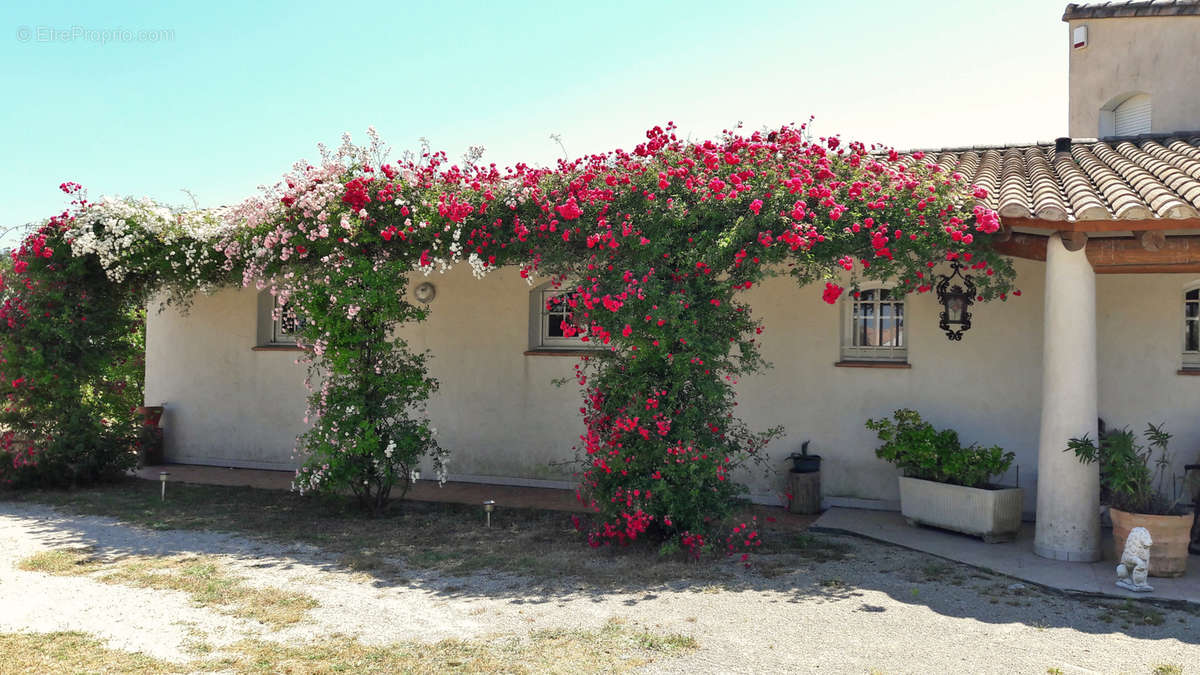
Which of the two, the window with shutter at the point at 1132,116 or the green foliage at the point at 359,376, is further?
the window with shutter at the point at 1132,116

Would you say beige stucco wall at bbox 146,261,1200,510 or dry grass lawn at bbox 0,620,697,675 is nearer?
dry grass lawn at bbox 0,620,697,675

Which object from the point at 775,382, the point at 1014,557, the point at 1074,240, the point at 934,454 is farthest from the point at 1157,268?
the point at 775,382

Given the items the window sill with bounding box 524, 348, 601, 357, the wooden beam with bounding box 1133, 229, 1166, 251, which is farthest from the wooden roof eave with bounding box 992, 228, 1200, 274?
the window sill with bounding box 524, 348, 601, 357

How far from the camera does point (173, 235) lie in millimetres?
8773

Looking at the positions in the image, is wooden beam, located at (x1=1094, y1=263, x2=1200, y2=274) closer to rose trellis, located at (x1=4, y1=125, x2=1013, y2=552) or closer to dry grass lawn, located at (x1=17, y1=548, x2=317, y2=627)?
rose trellis, located at (x1=4, y1=125, x2=1013, y2=552)

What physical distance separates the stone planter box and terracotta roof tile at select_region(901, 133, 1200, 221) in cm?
246

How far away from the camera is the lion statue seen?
5.58m

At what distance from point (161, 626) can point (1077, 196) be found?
23.7ft

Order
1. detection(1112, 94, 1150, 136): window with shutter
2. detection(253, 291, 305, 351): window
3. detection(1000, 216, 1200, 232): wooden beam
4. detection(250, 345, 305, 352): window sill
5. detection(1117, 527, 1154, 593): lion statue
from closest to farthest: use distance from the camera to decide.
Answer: detection(1117, 527, 1154, 593): lion statue → detection(1000, 216, 1200, 232): wooden beam → detection(250, 345, 305, 352): window sill → detection(253, 291, 305, 351): window → detection(1112, 94, 1150, 136): window with shutter

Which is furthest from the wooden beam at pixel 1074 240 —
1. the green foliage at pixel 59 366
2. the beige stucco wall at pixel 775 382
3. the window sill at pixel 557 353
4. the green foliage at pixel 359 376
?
the green foliage at pixel 59 366

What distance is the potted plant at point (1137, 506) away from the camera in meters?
5.89

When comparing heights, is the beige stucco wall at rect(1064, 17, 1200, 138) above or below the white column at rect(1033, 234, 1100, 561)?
above

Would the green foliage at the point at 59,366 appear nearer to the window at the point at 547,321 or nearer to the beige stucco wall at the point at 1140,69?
the window at the point at 547,321

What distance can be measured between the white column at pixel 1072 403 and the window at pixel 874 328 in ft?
7.23
